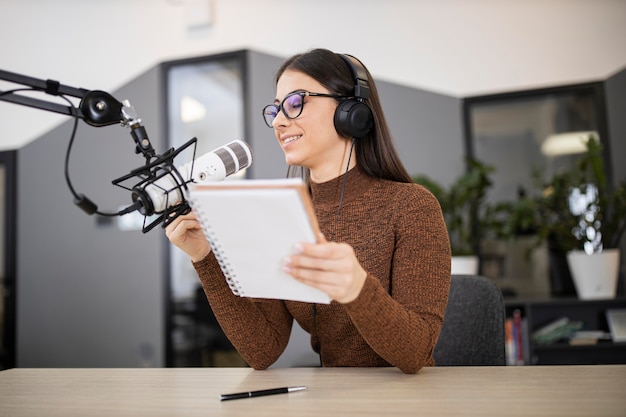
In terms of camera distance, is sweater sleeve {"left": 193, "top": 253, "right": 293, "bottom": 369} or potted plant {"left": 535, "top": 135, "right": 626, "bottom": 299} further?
potted plant {"left": 535, "top": 135, "right": 626, "bottom": 299}

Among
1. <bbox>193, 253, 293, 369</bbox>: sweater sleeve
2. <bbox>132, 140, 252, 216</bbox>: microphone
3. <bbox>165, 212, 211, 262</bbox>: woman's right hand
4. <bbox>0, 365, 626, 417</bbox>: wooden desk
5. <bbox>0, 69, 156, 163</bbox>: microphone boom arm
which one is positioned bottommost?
<bbox>0, 365, 626, 417</bbox>: wooden desk

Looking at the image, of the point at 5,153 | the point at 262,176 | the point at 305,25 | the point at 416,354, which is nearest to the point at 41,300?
the point at 5,153

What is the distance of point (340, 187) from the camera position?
1430 mm

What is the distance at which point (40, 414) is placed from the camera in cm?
91

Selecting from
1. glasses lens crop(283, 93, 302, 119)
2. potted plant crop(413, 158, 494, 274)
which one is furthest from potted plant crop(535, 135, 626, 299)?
glasses lens crop(283, 93, 302, 119)

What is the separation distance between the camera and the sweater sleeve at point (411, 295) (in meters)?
0.99

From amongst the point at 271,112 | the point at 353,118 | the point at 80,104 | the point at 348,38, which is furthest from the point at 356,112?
the point at 348,38

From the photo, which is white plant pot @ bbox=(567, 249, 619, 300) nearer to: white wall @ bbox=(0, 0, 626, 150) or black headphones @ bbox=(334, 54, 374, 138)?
white wall @ bbox=(0, 0, 626, 150)

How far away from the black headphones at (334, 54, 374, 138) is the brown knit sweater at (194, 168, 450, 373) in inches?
5.8

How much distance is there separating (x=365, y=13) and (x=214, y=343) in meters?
2.58

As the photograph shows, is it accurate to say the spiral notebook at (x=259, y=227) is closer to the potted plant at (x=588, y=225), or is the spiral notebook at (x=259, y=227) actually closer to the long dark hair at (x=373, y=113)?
the long dark hair at (x=373, y=113)

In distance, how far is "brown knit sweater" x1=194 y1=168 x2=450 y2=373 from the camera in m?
1.03

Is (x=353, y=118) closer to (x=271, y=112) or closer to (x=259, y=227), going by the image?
(x=271, y=112)

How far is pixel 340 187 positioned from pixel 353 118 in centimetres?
21
